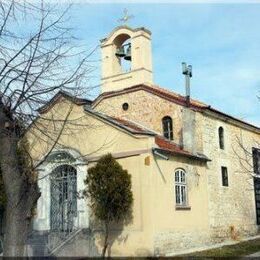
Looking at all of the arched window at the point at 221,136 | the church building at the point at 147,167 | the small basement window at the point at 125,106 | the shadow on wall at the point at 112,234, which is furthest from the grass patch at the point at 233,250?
the small basement window at the point at 125,106

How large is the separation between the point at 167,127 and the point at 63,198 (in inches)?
236

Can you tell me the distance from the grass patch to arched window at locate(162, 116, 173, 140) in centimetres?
574

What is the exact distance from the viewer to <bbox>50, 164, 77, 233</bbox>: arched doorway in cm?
2070

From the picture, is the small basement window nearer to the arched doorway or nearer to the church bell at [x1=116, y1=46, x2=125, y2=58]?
the church bell at [x1=116, y1=46, x2=125, y2=58]

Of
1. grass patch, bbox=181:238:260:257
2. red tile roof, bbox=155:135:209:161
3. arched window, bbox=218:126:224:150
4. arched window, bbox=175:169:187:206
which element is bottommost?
grass patch, bbox=181:238:260:257

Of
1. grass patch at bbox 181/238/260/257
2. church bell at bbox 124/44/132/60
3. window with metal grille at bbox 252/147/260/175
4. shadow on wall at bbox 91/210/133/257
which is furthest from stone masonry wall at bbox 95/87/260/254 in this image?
shadow on wall at bbox 91/210/133/257

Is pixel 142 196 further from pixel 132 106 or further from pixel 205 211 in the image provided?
pixel 132 106

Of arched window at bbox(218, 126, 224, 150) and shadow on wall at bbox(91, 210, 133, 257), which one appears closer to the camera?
shadow on wall at bbox(91, 210, 133, 257)

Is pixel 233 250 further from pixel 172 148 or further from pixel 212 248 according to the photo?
pixel 172 148

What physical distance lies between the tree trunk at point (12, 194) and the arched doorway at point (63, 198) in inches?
447

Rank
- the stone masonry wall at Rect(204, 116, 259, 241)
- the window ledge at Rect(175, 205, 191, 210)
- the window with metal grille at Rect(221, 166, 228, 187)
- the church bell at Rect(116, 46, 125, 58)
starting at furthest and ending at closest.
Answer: the church bell at Rect(116, 46, 125, 58), the window with metal grille at Rect(221, 166, 228, 187), the stone masonry wall at Rect(204, 116, 259, 241), the window ledge at Rect(175, 205, 191, 210)

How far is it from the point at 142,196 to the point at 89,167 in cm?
274

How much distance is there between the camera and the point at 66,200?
2112 cm

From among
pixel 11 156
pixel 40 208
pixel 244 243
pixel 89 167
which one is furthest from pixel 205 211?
pixel 11 156
